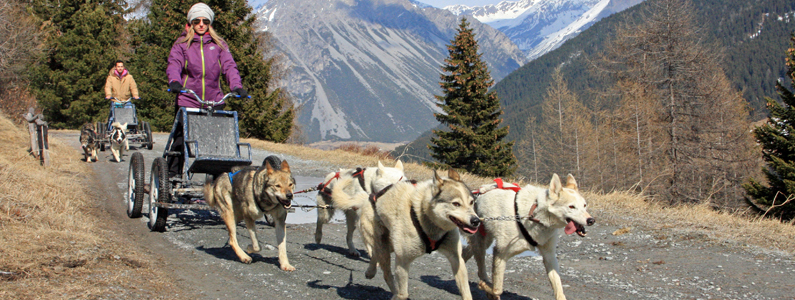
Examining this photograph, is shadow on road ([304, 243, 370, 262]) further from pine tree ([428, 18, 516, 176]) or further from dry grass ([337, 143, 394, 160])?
pine tree ([428, 18, 516, 176])

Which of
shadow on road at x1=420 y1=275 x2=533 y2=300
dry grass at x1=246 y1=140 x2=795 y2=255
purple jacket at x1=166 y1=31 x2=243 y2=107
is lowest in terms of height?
dry grass at x1=246 y1=140 x2=795 y2=255

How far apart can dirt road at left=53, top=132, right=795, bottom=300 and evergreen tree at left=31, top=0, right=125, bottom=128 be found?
33101mm

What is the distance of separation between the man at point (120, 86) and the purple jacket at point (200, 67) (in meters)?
10.4

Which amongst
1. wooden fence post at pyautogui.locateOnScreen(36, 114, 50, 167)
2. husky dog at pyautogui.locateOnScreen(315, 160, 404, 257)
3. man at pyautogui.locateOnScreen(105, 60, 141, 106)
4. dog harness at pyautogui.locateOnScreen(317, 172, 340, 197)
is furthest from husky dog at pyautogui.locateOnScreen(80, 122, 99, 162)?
dog harness at pyautogui.locateOnScreen(317, 172, 340, 197)

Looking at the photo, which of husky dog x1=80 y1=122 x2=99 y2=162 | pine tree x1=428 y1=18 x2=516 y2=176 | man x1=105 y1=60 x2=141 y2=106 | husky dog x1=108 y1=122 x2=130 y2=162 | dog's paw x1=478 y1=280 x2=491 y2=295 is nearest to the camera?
dog's paw x1=478 y1=280 x2=491 y2=295

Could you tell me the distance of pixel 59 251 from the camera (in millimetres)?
5633

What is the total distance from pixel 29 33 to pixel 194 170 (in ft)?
105

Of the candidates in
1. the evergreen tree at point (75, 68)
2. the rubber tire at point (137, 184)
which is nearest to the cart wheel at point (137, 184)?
the rubber tire at point (137, 184)

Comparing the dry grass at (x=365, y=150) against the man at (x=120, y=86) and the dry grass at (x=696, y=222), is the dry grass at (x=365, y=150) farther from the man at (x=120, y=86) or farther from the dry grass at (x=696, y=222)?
the dry grass at (x=696, y=222)

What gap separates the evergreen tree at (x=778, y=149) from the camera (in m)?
21.4

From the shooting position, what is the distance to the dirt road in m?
5.47

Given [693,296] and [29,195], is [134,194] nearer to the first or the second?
[29,195]

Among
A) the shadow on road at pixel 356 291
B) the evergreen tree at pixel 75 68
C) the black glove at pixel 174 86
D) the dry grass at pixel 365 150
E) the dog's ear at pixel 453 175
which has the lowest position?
the shadow on road at pixel 356 291

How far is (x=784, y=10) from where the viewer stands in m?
189
